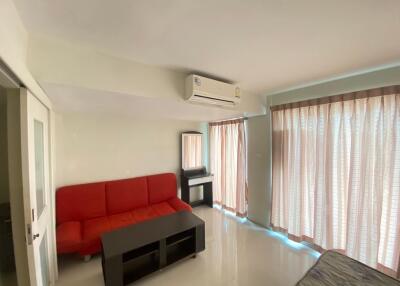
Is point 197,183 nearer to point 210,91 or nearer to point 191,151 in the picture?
point 191,151

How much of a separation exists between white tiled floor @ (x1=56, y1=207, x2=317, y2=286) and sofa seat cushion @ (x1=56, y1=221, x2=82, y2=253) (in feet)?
0.90

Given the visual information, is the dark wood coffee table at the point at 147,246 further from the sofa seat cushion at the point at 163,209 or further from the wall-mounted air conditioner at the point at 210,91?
the wall-mounted air conditioner at the point at 210,91

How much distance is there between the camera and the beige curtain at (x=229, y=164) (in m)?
3.24

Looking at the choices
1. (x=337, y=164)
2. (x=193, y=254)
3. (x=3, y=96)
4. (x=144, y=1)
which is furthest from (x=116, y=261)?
(x=337, y=164)

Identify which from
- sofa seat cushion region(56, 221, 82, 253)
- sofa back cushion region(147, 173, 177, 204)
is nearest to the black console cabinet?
sofa back cushion region(147, 173, 177, 204)

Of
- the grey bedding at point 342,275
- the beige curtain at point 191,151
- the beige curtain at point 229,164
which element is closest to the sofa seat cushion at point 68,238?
the beige curtain at point 191,151

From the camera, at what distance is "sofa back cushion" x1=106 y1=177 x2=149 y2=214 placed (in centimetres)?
271

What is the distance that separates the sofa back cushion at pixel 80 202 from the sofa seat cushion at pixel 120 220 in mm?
227

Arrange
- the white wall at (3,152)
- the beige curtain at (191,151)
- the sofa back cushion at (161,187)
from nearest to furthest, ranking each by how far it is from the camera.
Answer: the white wall at (3,152) < the sofa back cushion at (161,187) < the beige curtain at (191,151)

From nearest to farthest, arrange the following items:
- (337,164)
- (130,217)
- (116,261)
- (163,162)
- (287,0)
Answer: (287,0)
(116,261)
(337,164)
(130,217)
(163,162)

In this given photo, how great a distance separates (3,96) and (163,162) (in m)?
2.55

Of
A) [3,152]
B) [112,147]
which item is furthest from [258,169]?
[3,152]

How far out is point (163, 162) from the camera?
3.47 metres

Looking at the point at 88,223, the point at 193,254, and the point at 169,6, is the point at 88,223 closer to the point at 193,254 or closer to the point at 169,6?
the point at 193,254
